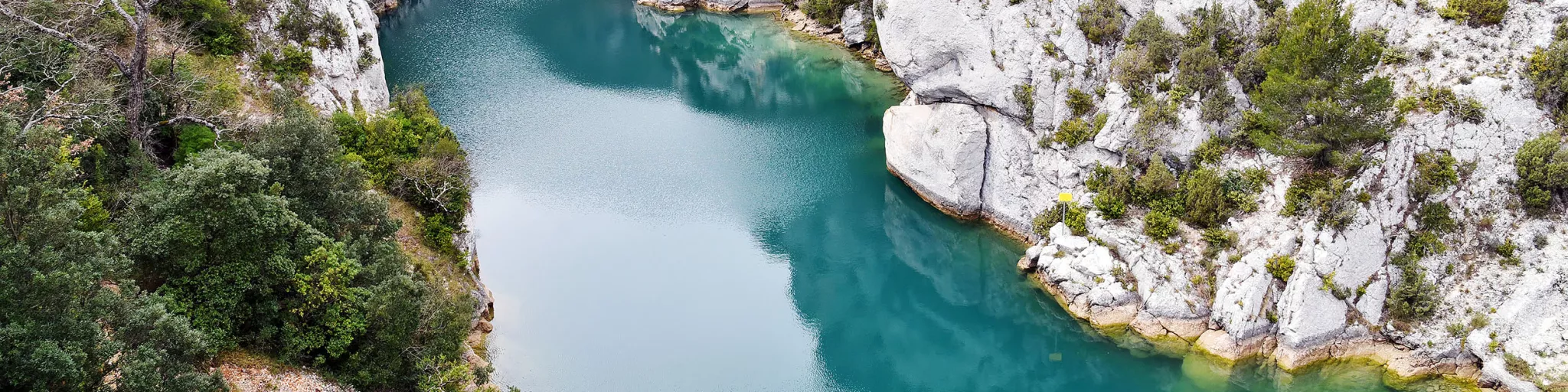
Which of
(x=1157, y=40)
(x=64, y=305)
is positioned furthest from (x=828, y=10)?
(x=64, y=305)

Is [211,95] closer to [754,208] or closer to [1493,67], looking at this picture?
[754,208]

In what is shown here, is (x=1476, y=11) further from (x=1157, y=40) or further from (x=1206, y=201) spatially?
(x=1206, y=201)

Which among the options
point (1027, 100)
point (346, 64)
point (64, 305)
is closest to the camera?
point (64, 305)

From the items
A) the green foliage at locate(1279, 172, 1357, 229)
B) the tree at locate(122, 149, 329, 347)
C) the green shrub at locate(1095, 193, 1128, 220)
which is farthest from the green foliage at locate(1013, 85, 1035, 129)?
the tree at locate(122, 149, 329, 347)

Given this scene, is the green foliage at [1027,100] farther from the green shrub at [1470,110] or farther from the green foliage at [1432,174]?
the green shrub at [1470,110]

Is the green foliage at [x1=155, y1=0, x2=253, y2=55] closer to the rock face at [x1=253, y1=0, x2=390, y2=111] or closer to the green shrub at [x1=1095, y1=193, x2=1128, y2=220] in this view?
the rock face at [x1=253, y1=0, x2=390, y2=111]

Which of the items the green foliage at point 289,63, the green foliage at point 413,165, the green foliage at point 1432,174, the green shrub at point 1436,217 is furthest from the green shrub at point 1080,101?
the green foliage at point 289,63

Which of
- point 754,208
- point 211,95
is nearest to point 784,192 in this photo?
point 754,208
